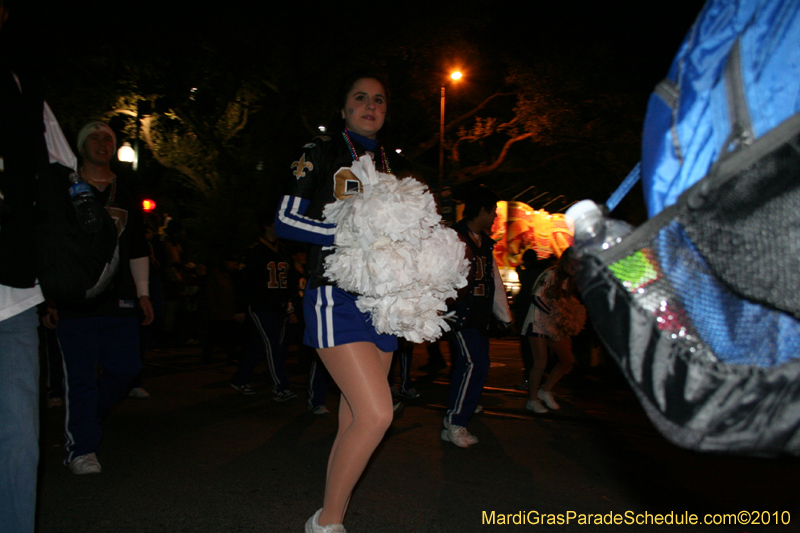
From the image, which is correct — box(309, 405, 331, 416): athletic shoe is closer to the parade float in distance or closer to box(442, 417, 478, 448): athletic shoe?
box(442, 417, 478, 448): athletic shoe

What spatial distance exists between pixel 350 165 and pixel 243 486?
2179 mm

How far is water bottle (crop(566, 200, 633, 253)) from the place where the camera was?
123 cm

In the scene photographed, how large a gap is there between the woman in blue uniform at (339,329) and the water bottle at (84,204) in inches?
30.9

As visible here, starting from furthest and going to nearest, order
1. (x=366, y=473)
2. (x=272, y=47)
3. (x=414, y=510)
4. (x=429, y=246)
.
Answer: (x=272, y=47), (x=366, y=473), (x=414, y=510), (x=429, y=246)

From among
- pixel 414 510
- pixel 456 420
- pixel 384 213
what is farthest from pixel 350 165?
pixel 456 420

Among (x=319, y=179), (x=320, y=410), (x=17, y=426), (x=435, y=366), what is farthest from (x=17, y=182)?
(x=435, y=366)

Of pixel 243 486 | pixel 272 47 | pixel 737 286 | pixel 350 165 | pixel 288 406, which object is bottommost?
pixel 288 406

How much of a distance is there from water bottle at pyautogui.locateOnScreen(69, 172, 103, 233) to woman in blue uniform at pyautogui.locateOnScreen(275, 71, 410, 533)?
0.79 meters

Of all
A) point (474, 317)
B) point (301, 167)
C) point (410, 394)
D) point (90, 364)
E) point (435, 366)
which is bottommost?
point (435, 366)

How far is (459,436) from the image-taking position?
4977 millimetres

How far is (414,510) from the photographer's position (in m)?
3.53

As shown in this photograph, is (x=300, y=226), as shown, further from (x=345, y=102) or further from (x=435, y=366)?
(x=435, y=366)

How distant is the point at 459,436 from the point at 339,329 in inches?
103

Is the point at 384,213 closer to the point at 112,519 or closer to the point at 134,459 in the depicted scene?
the point at 112,519
